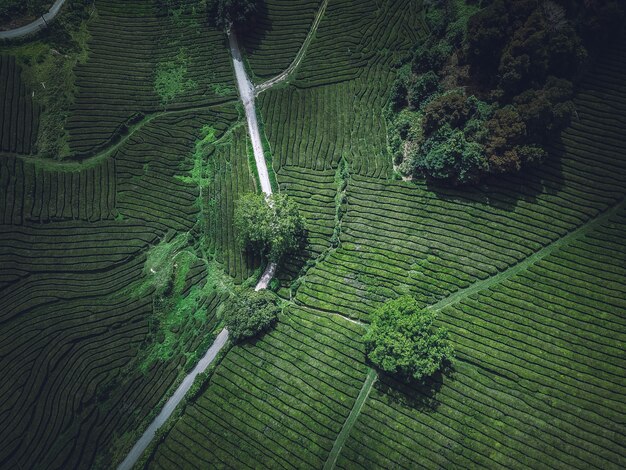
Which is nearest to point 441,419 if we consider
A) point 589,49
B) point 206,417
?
point 206,417

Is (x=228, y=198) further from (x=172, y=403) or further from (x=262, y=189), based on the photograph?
(x=172, y=403)

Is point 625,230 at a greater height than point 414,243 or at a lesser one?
greater

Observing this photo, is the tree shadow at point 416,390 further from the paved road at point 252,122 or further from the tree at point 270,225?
the tree at point 270,225

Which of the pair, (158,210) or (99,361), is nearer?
(99,361)

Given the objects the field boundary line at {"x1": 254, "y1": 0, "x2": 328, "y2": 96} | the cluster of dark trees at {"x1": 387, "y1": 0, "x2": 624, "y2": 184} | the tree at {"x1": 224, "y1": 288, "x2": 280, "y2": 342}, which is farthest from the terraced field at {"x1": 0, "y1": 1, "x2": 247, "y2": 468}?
the cluster of dark trees at {"x1": 387, "y1": 0, "x2": 624, "y2": 184}

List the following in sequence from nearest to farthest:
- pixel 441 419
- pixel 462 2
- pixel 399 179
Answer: pixel 441 419 < pixel 399 179 < pixel 462 2

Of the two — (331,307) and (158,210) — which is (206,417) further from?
(158,210)

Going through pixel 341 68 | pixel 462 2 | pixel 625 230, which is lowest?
pixel 625 230
